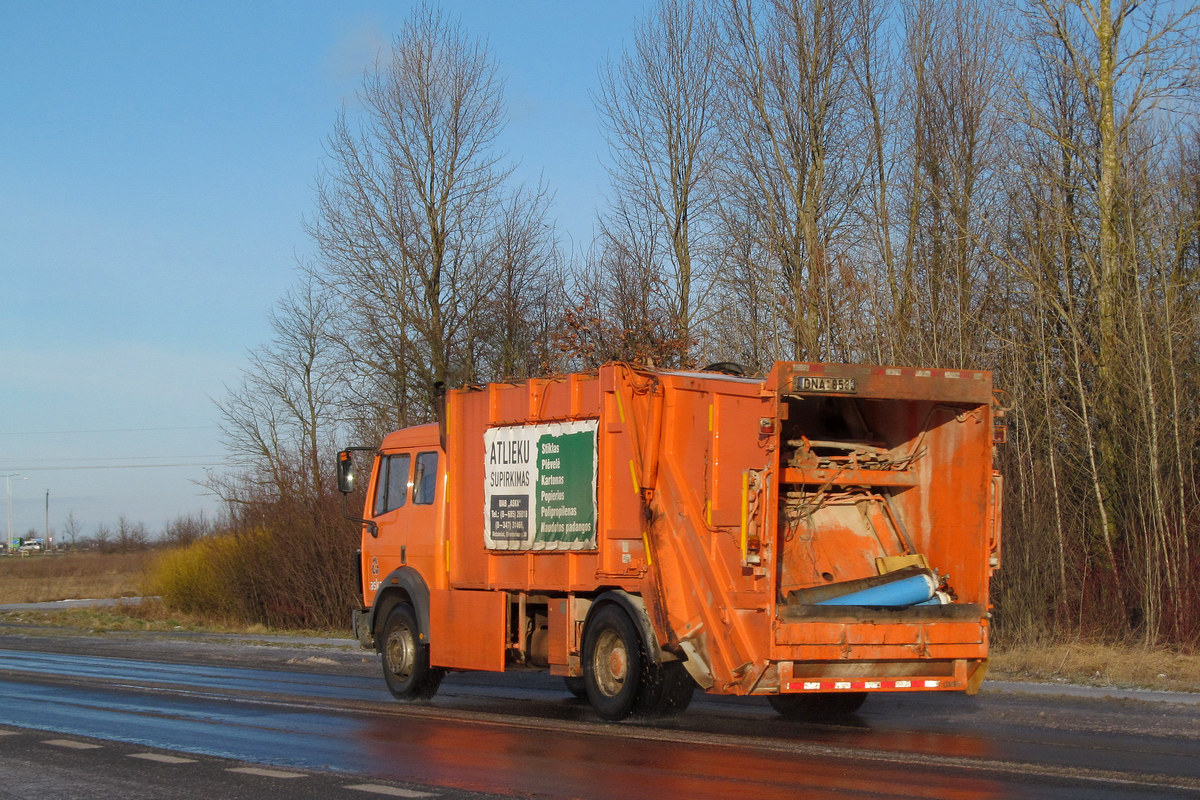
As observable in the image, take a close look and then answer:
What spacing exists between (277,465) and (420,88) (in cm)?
1043

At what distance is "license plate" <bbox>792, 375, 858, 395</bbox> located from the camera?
948 cm

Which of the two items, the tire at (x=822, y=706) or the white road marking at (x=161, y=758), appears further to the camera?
the tire at (x=822, y=706)

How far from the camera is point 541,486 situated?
12055 mm

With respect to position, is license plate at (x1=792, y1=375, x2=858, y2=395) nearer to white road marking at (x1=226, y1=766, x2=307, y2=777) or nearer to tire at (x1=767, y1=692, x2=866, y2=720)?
tire at (x1=767, y1=692, x2=866, y2=720)

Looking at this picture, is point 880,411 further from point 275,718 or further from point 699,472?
point 275,718

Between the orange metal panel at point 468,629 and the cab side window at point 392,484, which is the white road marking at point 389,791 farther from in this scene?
the cab side window at point 392,484

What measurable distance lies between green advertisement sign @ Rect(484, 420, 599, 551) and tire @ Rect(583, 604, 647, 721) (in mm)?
723

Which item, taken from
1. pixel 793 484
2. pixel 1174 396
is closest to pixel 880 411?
pixel 793 484

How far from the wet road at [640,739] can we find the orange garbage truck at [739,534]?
499 millimetres

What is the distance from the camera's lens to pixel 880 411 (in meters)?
11.0

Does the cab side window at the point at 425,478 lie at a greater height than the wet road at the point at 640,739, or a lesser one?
greater

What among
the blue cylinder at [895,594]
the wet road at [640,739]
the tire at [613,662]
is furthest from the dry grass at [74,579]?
the blue cylinder at [895,594]

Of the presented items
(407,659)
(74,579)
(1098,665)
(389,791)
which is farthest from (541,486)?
(74,579)

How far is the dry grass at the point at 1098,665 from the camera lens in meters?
14.4
